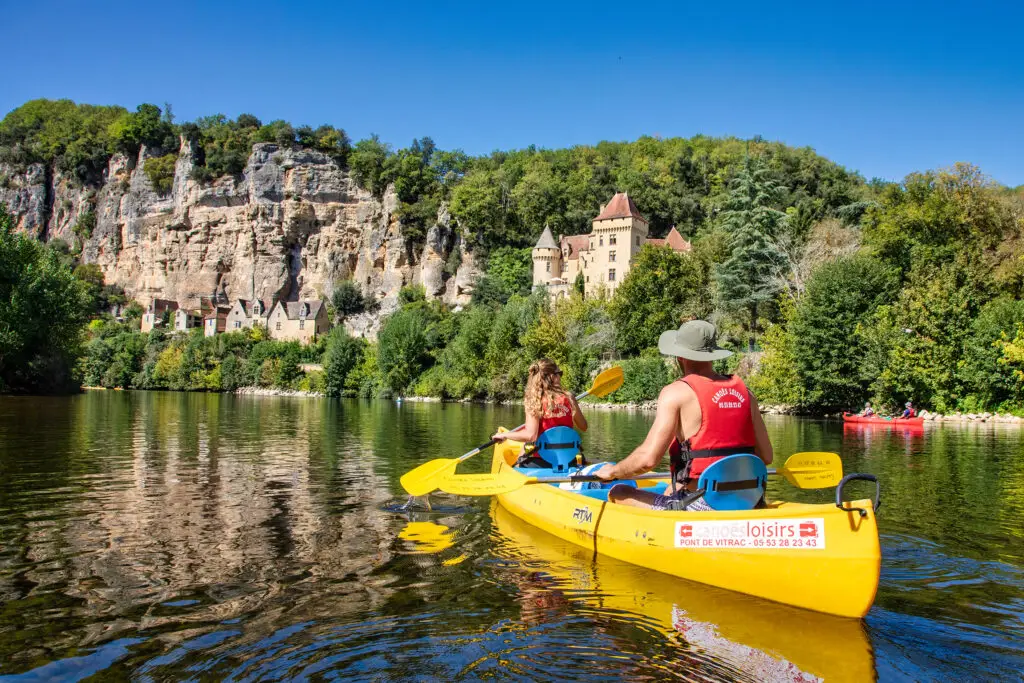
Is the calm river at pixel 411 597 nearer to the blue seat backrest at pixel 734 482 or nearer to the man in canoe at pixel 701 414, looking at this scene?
the blue seat backrest at pixel 734 482

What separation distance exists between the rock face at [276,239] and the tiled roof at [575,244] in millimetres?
9705

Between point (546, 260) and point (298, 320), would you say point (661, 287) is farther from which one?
point (298, 320)

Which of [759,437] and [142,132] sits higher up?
[142,132]

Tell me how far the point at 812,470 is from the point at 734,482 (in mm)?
2273

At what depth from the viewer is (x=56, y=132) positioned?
4028 inches

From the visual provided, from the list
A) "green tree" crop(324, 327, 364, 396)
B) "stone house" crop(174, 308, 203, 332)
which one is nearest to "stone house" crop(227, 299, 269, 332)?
"stone house" crop(174, 308, 203, 332)

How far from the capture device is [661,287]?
5144 centimetres

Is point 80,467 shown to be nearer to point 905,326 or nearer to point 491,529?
point 491,529

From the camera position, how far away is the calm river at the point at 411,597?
172 inches

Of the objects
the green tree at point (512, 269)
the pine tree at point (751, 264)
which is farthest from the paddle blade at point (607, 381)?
the green tree at point (512, 269)

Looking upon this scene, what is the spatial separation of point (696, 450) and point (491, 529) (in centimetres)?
348

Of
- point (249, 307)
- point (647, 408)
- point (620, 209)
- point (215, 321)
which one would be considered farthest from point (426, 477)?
point (215, 321)

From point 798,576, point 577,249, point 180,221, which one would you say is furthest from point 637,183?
point 798,576

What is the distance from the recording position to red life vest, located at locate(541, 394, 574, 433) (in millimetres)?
8984
